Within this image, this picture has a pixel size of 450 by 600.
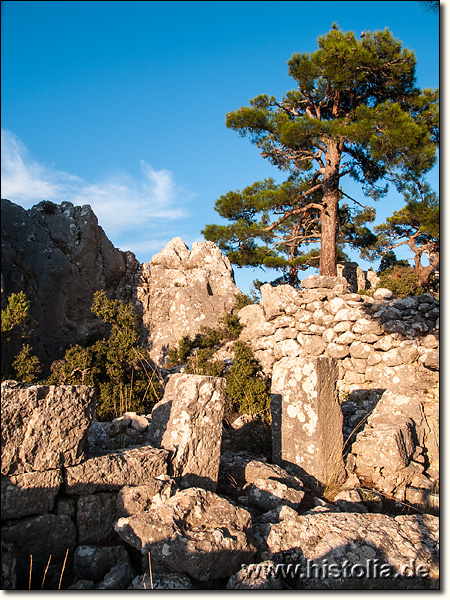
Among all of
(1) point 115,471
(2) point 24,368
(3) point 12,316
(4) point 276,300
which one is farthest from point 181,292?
(1) point 115,471

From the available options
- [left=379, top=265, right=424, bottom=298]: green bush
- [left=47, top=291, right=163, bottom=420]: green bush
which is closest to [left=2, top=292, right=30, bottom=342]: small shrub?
[left=47, top=291, right=163, bottom=420]: green bush

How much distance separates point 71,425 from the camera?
11.8 feet

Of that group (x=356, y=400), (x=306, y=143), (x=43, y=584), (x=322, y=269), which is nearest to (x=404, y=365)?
(x=356, y=400)

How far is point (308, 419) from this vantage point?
5258mm

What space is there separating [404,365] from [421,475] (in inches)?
114

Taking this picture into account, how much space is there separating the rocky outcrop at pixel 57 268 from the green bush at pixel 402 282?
7.54m

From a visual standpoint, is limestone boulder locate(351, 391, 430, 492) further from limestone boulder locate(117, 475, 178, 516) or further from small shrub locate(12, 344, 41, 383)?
small shrub locate(12, 344, 41, 383)

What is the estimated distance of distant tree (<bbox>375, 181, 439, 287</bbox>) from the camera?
10.9m

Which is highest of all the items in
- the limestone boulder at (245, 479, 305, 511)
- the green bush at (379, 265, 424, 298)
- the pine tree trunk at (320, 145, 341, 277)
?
the pine tree trunk at (320, 145, 341, 277)

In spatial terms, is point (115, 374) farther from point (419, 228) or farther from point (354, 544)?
point (419, 228)

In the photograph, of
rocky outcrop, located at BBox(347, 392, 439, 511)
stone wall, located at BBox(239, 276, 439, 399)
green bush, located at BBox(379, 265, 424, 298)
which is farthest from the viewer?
green bush, located at BBox(379, 265, 424, 298)

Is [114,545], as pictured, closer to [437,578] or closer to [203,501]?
[203,501]

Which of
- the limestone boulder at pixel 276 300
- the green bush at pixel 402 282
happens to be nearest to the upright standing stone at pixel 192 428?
the limestone boulder at pixel 276 300

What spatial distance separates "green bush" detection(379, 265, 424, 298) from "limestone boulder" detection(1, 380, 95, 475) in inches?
394
